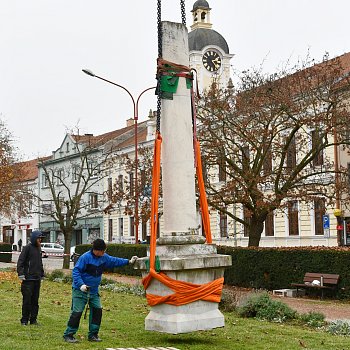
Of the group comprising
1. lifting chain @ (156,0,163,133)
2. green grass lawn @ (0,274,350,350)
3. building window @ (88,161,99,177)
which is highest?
building window @ (88,161,99,177)

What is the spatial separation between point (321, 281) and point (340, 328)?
295 inches

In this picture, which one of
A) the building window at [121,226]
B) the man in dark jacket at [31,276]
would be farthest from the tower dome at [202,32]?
the man in dark jacket at [31,276]

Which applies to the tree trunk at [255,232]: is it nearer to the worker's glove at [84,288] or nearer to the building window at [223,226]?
the worker's glove at [84,288]

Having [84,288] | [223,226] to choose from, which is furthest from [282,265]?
[223,226]

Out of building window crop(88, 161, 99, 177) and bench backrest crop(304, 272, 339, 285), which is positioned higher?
building window crop(88, 161, 99, 177)

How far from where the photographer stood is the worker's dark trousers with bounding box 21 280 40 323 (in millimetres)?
11211

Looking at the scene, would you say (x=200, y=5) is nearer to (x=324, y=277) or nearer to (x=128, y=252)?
(x=128, y=252)

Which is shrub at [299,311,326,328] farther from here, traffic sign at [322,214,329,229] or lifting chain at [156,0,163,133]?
traffic sign at [322,214,329,229]

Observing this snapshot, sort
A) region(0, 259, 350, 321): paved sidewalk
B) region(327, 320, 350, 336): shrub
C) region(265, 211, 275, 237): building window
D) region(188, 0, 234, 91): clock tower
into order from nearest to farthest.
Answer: region(327, 320, 350, 336): shrub
region(0, 259, 350, 321): paved sidewalk
region(265, 211, 275, 237): building window
region(188, 0, 234, 91): clock tower

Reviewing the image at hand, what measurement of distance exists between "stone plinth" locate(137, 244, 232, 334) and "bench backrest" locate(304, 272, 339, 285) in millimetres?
9852

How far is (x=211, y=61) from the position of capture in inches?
2261

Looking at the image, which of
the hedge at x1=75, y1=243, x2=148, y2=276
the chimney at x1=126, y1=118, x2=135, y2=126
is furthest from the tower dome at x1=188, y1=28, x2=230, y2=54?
the hedge at x1=75, y1=243, x2=148, y2=276

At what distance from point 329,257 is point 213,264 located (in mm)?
10584

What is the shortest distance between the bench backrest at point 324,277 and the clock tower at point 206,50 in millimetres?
37716
